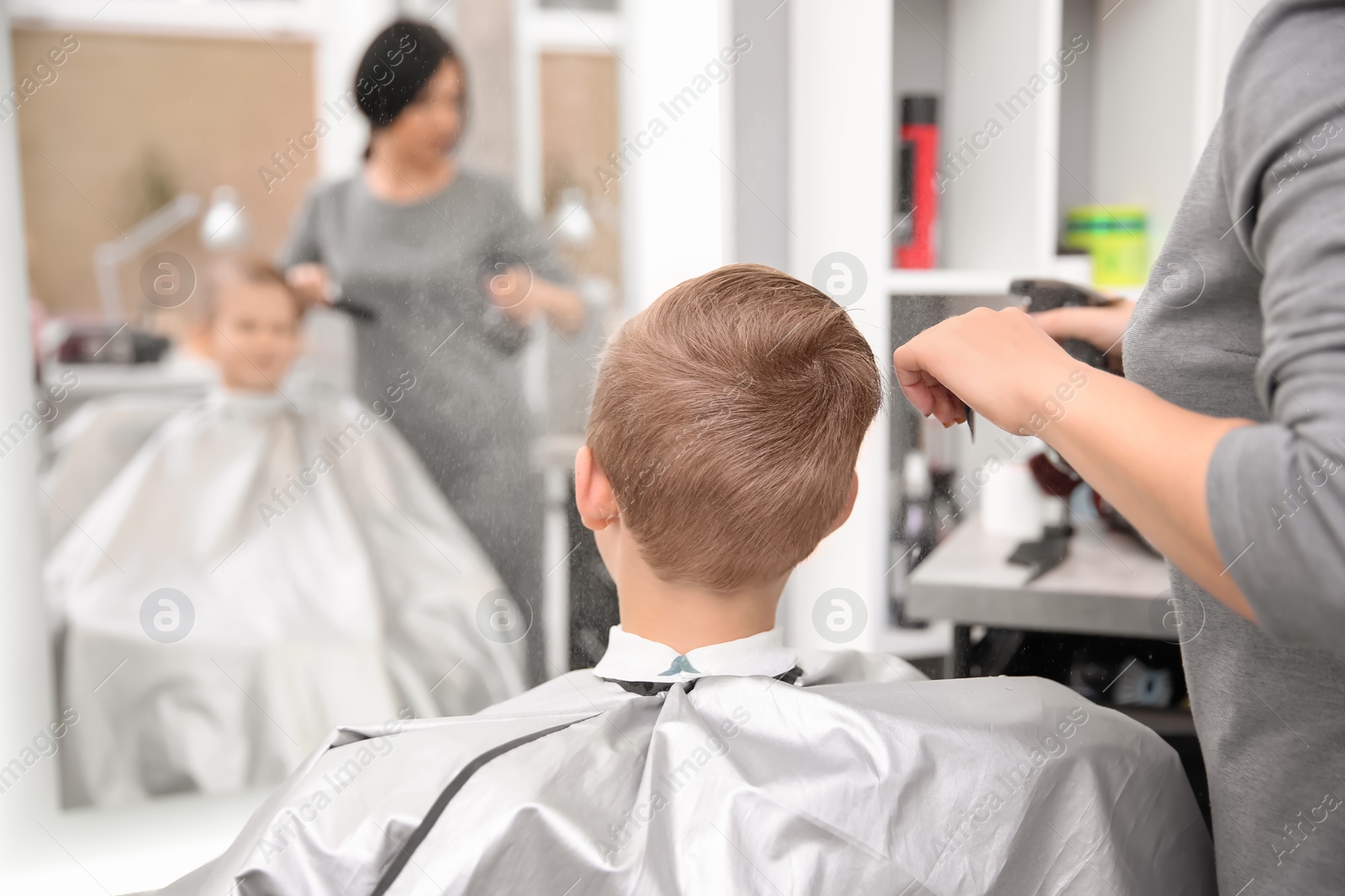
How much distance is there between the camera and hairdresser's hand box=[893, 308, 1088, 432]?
0.60m

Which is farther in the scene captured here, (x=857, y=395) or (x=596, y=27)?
(x=596, y=27)

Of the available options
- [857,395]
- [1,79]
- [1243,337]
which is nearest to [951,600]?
[857,395]

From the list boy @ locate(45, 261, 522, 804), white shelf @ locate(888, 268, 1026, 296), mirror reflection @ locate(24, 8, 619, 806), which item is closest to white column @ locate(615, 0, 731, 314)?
mirror reflection @ locate(24, 8, 619, 806)

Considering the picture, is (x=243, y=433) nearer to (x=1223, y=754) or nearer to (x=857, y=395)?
(x=857, y=395)

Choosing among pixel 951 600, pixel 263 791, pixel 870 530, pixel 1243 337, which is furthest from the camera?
pixel 263 791

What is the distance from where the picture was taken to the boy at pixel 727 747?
74cm

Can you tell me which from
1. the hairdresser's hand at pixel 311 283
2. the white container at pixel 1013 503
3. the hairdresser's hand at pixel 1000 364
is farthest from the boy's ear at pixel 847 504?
the hairdresser's hand at pixel 311 283

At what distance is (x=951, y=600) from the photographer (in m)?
1.35

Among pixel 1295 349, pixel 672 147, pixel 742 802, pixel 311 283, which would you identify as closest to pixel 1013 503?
pixel 672 147

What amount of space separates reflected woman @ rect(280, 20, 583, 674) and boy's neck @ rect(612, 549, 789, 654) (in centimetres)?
65

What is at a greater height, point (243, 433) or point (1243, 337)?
point (1243, 337)

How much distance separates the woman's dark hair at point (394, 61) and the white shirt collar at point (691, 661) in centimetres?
94

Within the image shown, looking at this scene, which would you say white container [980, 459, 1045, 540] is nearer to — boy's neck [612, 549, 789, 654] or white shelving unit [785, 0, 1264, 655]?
white shelving unit [785, 0, 1264, 655]

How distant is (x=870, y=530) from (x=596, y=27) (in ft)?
2.98
